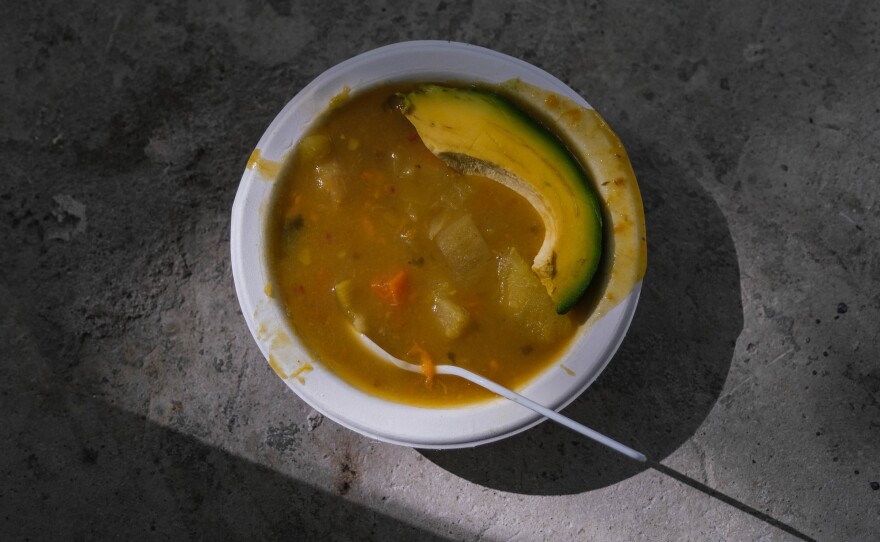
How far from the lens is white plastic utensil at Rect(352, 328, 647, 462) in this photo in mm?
1587

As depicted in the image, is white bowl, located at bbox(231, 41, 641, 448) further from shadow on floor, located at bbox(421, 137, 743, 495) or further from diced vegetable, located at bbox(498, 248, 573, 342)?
shadow on floor, located at bbox(421, 137, 743, 495)

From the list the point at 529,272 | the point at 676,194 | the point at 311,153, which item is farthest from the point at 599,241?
the point at 311,153

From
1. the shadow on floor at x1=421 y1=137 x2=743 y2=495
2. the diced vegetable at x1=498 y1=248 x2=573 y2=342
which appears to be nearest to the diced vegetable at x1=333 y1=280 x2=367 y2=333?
the diced vegetable at x1=498 y1=248 x2=573 y2=342

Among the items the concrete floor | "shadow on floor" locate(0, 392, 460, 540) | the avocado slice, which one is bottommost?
"shadow on floor" locate(0, 392, 460, 540)

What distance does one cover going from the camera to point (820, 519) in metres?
1.97

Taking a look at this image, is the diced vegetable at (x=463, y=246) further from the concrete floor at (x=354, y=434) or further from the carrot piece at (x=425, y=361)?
the concrete floor at (x=354, y=434)

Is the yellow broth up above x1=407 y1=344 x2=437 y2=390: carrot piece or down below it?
above

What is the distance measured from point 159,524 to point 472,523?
35.2 inches

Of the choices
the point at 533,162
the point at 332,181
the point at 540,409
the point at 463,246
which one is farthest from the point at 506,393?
the point at 332,181

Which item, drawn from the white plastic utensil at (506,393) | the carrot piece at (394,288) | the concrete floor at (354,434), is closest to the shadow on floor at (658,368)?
the concrete floor at (354,434)

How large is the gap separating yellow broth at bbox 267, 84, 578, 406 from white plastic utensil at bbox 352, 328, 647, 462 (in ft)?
0.06

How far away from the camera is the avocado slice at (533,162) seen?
158cm

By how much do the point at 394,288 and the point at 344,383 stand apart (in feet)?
0.86

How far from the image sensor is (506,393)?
1.61 m
